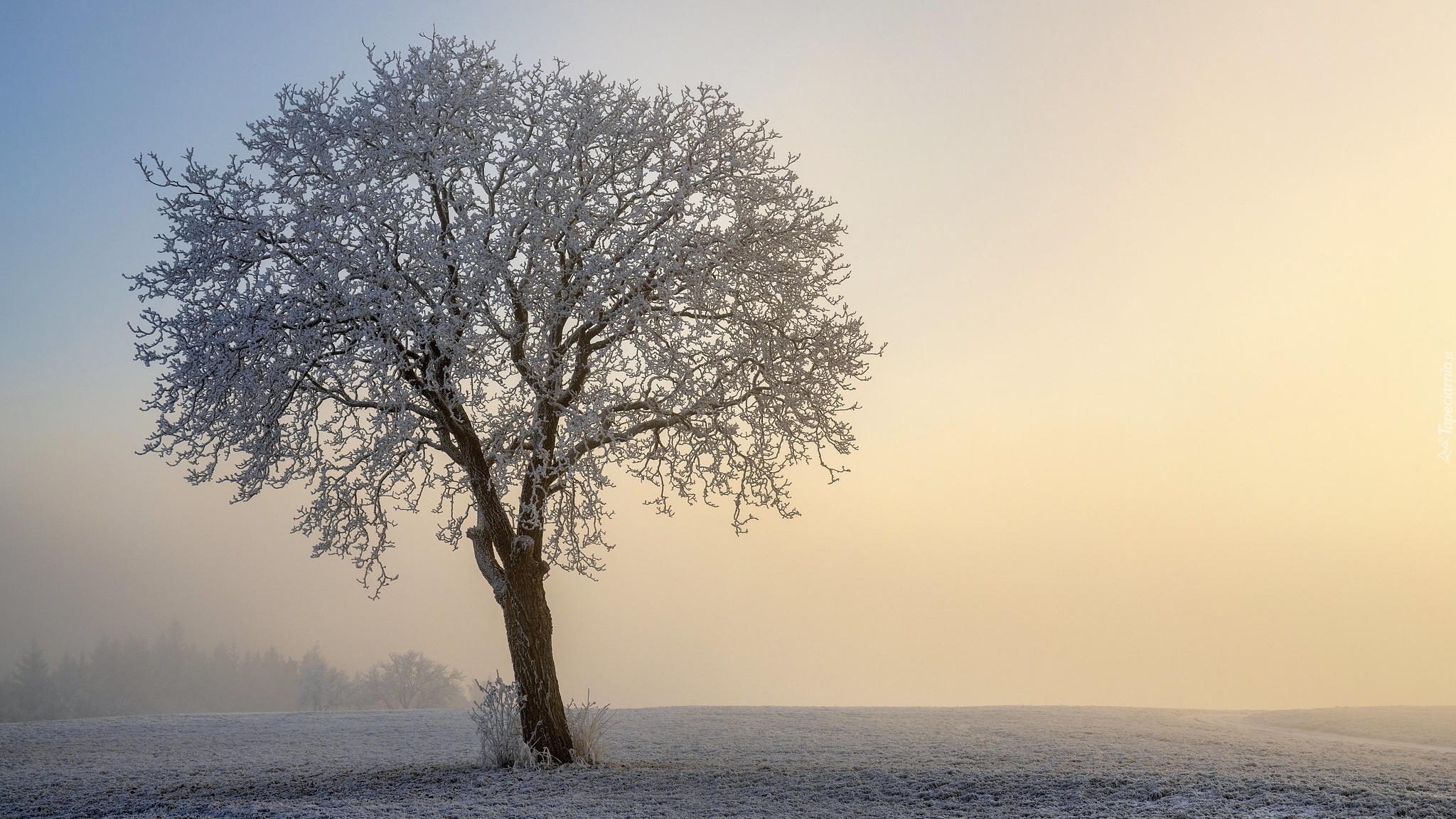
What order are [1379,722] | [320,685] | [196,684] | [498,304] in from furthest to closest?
[196,684]
[320,685]
[1379,722]
[498,304]

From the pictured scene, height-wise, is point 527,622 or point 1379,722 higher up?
point 527,622

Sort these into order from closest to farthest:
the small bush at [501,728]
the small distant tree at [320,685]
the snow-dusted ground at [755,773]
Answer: the snow-dusted ground at [755,773]
the small bush at [501,728]
the small distant tree at [320,685]

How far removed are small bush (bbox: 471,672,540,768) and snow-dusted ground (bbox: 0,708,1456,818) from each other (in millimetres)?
312

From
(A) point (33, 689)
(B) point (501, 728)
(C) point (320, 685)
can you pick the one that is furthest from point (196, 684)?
(B) point (501, 728)

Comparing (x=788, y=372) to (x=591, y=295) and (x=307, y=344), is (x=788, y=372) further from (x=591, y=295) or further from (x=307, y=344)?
(x=307, y=344)

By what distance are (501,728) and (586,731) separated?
1.08m

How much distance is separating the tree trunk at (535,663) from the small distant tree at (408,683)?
35435 millimetres

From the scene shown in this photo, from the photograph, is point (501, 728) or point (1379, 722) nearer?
point (501, 728)

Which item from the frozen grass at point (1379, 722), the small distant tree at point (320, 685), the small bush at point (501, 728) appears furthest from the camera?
the small distant tree at point (320, 685)

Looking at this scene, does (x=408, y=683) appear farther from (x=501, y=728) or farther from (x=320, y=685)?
(x=501, y=728)

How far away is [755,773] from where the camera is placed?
11.0m

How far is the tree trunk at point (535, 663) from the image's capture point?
11438 mm

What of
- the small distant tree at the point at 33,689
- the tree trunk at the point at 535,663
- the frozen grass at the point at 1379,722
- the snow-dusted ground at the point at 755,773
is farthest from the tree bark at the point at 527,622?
the small distant tree at the point at 33,689

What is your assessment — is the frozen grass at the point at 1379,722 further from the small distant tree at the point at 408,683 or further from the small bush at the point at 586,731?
the small distant tree at the point at 408,683
